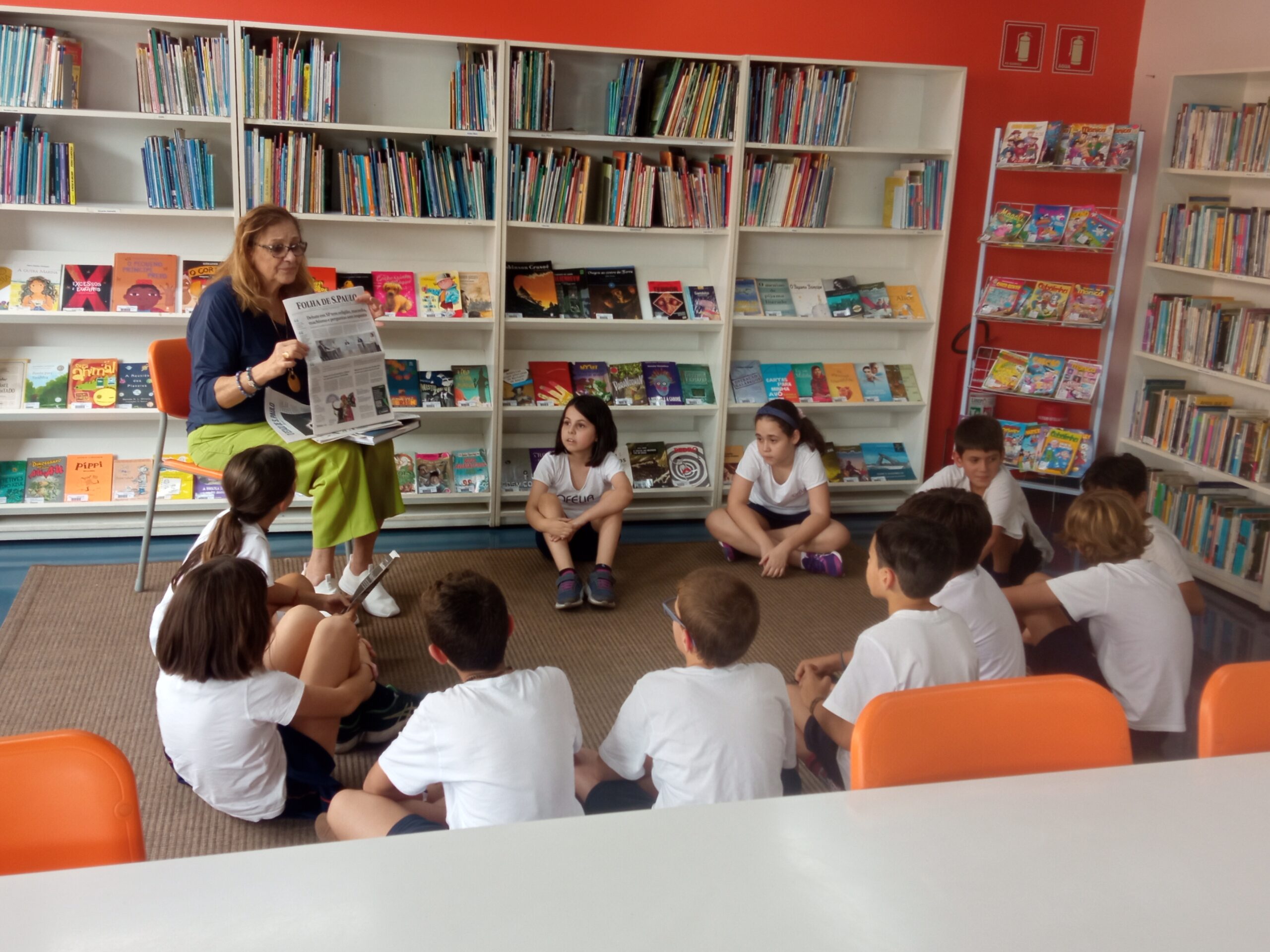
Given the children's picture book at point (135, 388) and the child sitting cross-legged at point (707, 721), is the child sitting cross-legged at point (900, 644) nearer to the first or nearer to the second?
the child sitting cross-legged at point (707, 721)

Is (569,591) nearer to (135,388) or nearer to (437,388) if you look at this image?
(437,388)

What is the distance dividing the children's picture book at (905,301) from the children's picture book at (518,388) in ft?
5.38

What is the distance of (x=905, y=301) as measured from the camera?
484 centimetres

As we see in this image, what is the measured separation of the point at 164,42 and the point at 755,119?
223 centimetres

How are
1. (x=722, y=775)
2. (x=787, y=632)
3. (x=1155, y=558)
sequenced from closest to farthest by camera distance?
1. (x=722, y=775)
2. (x=1155, y=558)
3. (x=787, y=632)

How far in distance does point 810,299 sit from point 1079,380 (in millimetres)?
1218

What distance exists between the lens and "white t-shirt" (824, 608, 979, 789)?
77.3 inches

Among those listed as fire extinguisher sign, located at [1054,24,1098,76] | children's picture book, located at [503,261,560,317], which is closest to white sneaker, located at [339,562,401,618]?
children's picture book, located at [503,261,560,317]

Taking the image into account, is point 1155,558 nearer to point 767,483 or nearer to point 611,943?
point 767,483

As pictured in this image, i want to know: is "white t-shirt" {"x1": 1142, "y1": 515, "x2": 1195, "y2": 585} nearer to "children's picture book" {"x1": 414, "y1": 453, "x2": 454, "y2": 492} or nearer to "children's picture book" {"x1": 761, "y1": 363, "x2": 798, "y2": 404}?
"children's picture book" {"x1": 761, "y1": 363, "x2": 798, "y2": 404}

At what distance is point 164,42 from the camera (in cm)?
378

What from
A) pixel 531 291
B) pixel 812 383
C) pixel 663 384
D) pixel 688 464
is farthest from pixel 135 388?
pixel 812 383

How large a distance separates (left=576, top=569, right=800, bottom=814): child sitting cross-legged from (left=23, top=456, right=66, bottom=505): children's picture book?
10.2 feet

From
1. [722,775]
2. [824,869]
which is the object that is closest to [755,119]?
[722,775]
